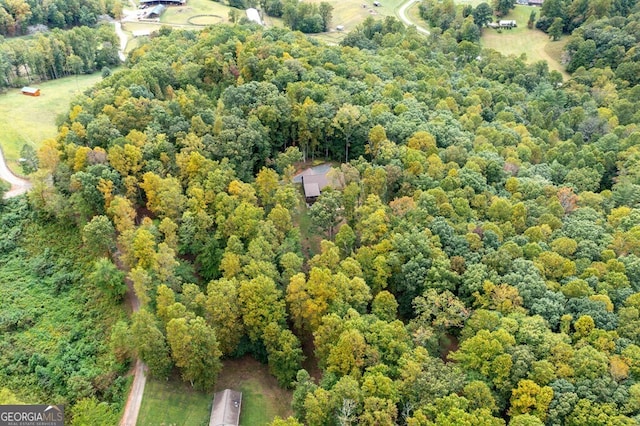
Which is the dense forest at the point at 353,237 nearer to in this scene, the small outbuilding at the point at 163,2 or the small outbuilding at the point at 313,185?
the small outbuilding at the point at 313,185

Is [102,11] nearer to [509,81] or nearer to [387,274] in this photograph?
[509,81]

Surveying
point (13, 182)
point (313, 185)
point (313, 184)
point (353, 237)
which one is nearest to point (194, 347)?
point (353, 237)

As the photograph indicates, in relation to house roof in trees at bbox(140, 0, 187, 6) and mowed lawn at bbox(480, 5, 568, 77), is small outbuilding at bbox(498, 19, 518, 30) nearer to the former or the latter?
mowed lawn at bbox(480, 5, 568, 77)

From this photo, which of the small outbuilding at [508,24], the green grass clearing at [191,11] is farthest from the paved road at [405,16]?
the green grass clearing at [191,11]

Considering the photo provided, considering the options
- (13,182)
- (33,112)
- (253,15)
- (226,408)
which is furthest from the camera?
(253,15)

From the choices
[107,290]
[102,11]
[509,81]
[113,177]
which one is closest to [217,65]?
[113,177]

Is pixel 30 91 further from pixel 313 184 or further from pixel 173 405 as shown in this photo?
pixel 173 405

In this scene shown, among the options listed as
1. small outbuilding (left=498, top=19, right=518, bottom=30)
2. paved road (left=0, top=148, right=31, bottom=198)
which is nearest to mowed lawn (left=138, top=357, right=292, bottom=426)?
paved road (left=0, top=148, right=31, bottom=198)
